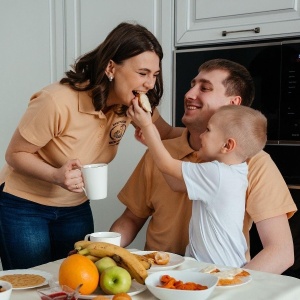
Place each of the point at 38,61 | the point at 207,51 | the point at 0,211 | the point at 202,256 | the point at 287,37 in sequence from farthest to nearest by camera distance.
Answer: the point at 38,61, the point at 207,51, the point at 287,37, the point at 0,211, the point at 202,256

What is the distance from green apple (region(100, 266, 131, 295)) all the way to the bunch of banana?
4 centimetres

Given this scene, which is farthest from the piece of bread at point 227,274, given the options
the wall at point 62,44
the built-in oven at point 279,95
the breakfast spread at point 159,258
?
the wall at point 62,44

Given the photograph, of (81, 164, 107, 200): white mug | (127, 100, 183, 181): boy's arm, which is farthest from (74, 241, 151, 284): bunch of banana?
(127, 100, 183, 181): boy's arm

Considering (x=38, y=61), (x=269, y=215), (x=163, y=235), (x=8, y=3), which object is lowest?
(x=163, y=235)

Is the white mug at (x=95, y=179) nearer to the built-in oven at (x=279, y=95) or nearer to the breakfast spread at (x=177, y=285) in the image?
the breakfast spread at (x=177, y=285)

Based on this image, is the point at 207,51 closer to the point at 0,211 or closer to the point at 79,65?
the point at 79,65

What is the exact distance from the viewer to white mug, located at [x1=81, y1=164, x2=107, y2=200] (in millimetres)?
1389

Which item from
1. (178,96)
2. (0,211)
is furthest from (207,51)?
(0,211)

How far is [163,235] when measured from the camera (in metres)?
1.69

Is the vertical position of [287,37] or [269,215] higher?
[287,37]

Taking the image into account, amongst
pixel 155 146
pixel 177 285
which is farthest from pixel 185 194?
pixel 177 285

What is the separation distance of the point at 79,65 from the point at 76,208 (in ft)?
1.63

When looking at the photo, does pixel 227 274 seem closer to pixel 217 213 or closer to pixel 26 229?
pixel 217 213

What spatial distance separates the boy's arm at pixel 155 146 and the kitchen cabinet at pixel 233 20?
0.99 meters
